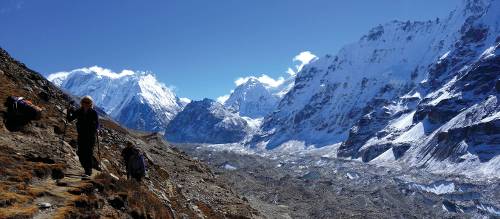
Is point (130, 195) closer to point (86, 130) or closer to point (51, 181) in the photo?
point (51, 181)

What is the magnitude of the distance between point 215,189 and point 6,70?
2600cm

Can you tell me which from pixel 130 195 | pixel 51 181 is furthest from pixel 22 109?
pixel 130 195

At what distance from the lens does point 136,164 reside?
2778cm

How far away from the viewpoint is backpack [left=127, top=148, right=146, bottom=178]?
27578 millimetres

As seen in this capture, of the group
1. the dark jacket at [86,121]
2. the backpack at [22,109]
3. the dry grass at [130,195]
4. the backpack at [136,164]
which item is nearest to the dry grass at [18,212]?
the dry grass at [130,195]

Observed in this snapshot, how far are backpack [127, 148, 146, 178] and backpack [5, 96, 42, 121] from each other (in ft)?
15.5

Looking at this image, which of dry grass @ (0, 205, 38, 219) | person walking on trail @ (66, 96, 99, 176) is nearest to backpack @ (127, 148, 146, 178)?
person walking on trail @ (66, 96, 99, 176)

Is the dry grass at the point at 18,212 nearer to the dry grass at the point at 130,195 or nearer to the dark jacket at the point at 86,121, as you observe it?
the dry grass at the point at 130,195

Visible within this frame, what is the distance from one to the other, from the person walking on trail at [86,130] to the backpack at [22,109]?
135 inches

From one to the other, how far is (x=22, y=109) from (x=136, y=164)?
5.98 m

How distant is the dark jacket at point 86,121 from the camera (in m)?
21.3

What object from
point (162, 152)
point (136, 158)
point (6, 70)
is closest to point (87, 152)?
point (136, 158)

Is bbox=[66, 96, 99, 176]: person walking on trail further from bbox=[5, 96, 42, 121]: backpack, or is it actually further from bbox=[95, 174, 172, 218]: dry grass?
bbox=[5, 96, 42, 121]: backpack

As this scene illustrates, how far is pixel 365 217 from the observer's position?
189 meters
